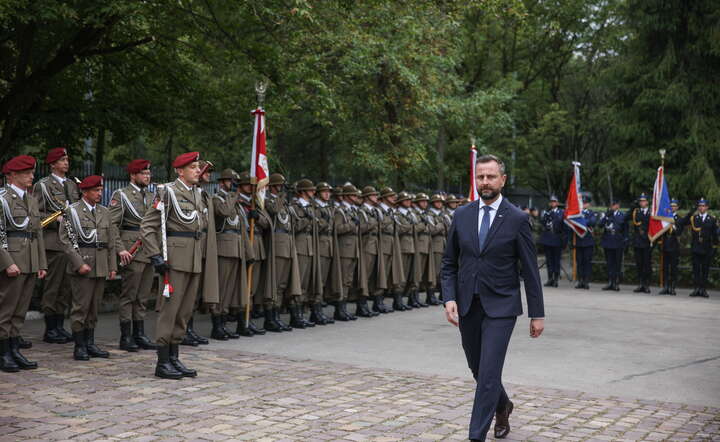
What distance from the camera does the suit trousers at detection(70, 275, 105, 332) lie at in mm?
9096

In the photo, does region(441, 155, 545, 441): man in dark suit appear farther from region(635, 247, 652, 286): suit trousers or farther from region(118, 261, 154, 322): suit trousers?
Answer: region(635, 247, 652, 286): suit trousers

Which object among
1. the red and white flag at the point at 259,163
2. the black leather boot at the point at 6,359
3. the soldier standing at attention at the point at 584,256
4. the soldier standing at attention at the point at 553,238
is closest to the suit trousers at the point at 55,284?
the black leather boot at the point at 6,359

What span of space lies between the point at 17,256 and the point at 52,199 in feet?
5.88

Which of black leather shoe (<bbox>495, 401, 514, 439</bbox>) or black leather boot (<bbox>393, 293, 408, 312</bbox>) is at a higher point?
black leather boot (<bbox>393, 293, 408, 312</bbox>)

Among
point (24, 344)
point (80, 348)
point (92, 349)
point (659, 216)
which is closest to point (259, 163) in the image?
point (92, 349)

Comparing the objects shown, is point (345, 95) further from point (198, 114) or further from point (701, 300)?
point (701, 300)

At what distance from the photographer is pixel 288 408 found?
6941mm

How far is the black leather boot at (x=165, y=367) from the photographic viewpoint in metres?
8.05

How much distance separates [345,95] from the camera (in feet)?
68.8

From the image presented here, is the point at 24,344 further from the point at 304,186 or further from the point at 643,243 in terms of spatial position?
the point at 643,243

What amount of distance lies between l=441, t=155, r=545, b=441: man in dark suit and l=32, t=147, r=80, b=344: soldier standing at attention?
19.9 feet

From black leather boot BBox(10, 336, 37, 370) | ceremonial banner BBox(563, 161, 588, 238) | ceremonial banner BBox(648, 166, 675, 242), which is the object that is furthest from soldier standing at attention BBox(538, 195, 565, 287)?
black leather boot BBox(10, 336, 37, 370)

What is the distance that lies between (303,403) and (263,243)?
16.1 ft

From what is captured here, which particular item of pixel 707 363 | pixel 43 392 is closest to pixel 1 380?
pixel 43 392
